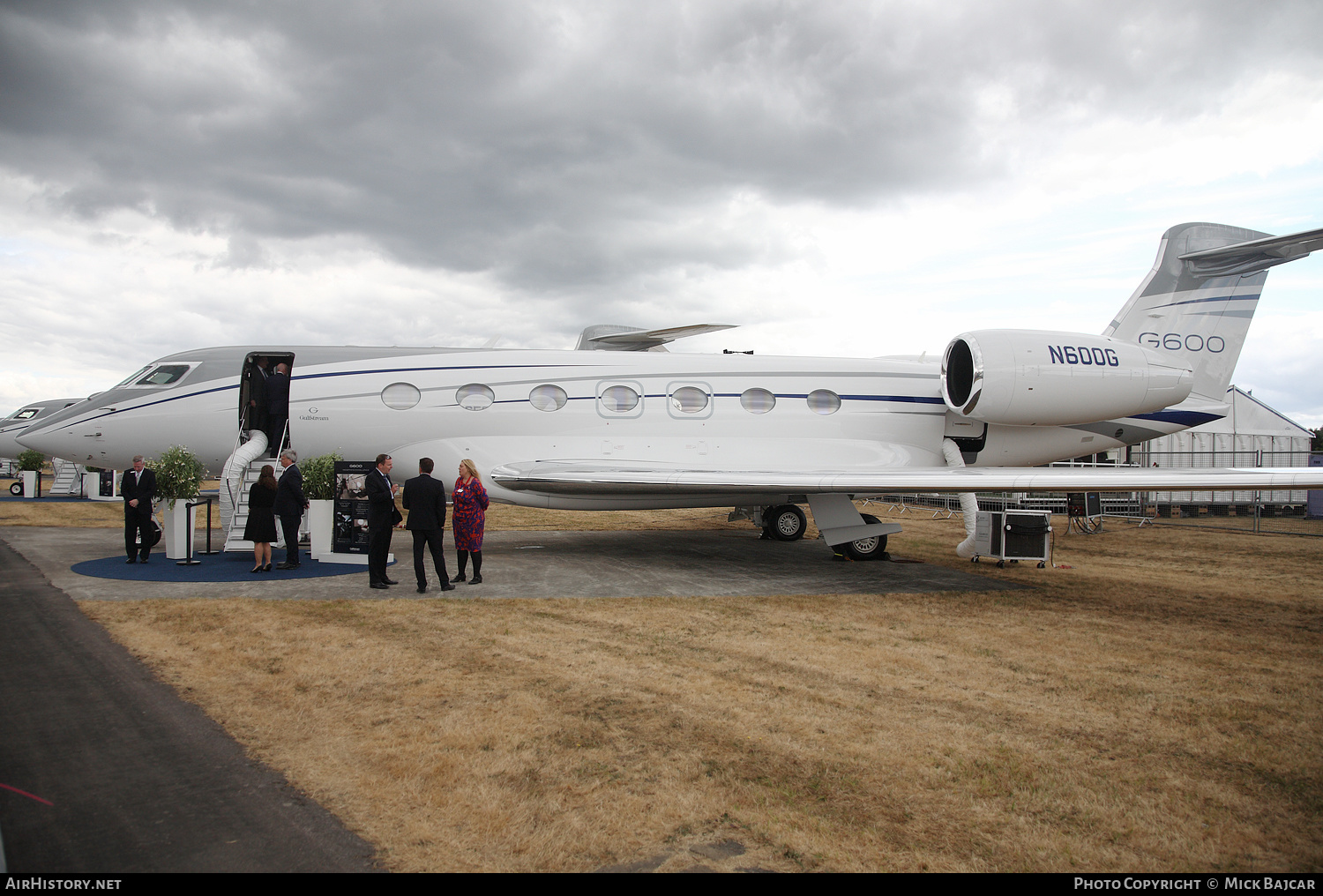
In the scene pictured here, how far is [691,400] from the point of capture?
11797mm

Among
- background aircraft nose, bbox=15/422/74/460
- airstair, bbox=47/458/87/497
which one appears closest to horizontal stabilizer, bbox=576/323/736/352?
A: background aircraft nose, bbox=15/422/74/460

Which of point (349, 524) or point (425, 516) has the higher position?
point (425, 516)

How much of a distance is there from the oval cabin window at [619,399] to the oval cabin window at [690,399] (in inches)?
25.5

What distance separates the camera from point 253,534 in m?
9.76

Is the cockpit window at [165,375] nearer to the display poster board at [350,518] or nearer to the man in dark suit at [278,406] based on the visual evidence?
the man in dark suit at [278,406]

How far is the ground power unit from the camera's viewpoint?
12023 mm

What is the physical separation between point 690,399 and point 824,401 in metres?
2.28

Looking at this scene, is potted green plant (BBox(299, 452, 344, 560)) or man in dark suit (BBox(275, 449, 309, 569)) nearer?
man in dark suit (BBox(275, 449, 309, 569))

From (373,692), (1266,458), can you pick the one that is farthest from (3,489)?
(1266,458)

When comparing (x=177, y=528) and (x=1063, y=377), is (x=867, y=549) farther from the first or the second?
(x=177, y=528)

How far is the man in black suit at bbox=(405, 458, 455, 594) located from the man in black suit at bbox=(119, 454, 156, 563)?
15.7 feet

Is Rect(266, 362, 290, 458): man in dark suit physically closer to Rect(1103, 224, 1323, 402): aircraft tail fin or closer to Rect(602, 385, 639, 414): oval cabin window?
Rect(602, 385, 639, 414): oval cabin window

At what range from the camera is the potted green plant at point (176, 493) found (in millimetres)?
10578

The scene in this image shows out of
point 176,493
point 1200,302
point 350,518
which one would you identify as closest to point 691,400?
point 350,518
